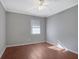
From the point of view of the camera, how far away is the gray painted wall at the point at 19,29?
3914 mm

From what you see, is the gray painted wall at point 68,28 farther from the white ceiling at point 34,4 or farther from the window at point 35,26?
the window at point 35,26

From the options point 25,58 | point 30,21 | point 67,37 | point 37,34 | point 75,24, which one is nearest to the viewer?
point 25,58

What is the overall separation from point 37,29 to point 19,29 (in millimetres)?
1485

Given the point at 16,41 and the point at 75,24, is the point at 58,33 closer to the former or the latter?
the point at 75,24

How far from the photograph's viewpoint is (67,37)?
10.6 ft

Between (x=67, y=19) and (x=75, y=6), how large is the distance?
2.36 ft

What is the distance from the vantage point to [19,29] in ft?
13.9

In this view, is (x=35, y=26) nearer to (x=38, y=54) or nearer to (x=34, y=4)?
(x=34, y=4)

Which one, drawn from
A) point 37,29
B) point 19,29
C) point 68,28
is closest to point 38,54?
point 68,28

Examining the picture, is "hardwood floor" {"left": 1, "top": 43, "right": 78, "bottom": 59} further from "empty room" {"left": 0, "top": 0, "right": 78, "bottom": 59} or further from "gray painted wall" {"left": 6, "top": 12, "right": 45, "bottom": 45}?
"gray painted wall" {"left": 6, "top": 12, "right": 45, "bottom": 45}

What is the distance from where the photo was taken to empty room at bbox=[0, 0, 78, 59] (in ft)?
8.69

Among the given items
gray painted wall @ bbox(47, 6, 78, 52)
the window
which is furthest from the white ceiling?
the window

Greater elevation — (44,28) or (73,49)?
(44,28)

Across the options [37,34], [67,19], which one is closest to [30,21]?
[37,34]
